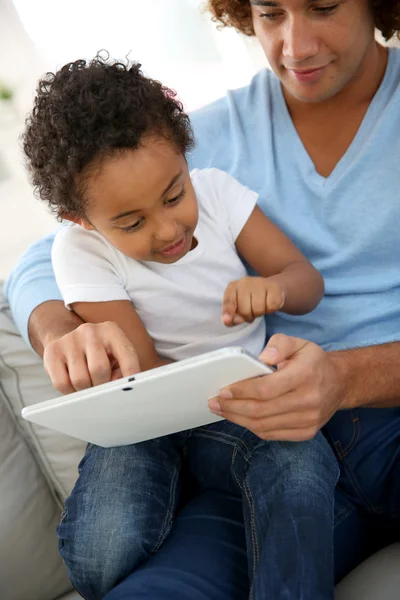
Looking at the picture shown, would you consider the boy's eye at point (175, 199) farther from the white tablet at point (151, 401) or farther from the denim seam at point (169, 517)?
the denim seam at point (169, 517)

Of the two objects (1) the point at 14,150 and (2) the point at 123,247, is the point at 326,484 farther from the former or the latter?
(1) the point at 14,150

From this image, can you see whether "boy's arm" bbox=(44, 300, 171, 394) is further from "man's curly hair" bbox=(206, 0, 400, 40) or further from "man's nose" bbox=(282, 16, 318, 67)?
"man's curly hair" bbox=(206, 0, 400, 40)

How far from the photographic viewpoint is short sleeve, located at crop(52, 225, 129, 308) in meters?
1.22

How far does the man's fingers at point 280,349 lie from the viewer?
3.19 ft

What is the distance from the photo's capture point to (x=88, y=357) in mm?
1021

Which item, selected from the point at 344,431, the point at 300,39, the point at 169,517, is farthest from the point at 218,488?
the point at 300,39

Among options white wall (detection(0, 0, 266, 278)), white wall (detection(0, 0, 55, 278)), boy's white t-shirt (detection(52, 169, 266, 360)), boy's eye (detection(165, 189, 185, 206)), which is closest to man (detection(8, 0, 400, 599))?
boy's white t-shirt (detection(52, 169, 266, 360))

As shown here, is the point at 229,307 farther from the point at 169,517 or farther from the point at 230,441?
the point at 169,517

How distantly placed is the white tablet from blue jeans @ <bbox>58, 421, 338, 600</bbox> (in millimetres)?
82

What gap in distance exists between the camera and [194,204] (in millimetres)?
1162

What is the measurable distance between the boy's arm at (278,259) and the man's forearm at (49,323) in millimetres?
364

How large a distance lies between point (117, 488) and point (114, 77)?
70cm

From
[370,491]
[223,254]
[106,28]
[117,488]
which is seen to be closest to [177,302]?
[223,254]

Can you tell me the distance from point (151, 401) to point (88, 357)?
5.6 inches
